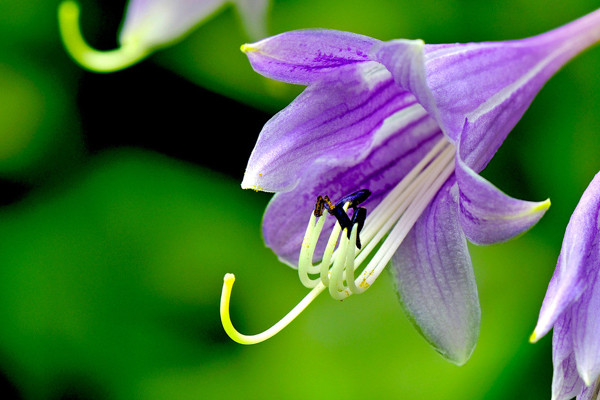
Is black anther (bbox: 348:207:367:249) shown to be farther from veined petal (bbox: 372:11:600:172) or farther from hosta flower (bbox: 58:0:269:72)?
hosta flower (bbox: 58:0:269:72)

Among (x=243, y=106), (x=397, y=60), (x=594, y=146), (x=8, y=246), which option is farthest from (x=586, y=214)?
(x=8, y=246)

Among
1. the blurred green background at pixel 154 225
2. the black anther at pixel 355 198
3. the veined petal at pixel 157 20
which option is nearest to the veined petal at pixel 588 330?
the black anther at pixel 355 198

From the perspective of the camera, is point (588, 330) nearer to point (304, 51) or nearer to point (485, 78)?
point (485, 78)

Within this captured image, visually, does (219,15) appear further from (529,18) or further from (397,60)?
(397,60)

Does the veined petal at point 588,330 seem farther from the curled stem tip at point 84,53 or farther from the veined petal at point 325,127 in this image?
the curled stem tip at point 84,53

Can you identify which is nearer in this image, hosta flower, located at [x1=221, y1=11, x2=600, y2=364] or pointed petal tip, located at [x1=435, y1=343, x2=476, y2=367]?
hosta flower, located at [x1=221, y1=11, x2=600, y2=364]

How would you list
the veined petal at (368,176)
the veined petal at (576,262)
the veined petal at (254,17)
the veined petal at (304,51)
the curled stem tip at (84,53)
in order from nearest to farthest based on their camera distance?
the veined petal at (576,262)
the veined petal at (304,51)
the veined petal at (368,176)
the curled stem tip at (84,53)
the veined petal at (254,17)

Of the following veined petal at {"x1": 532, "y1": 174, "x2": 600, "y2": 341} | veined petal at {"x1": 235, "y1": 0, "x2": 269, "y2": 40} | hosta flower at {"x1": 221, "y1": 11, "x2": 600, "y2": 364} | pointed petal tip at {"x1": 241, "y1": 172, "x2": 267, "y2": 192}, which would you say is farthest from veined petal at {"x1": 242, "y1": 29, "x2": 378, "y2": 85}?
veined petal at {"x1": 235, "y1": 0, "x2": 269, "y2": 40}

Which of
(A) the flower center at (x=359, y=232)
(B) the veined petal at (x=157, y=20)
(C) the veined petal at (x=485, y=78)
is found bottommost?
(A) the flower center at (x=359, y=232)
